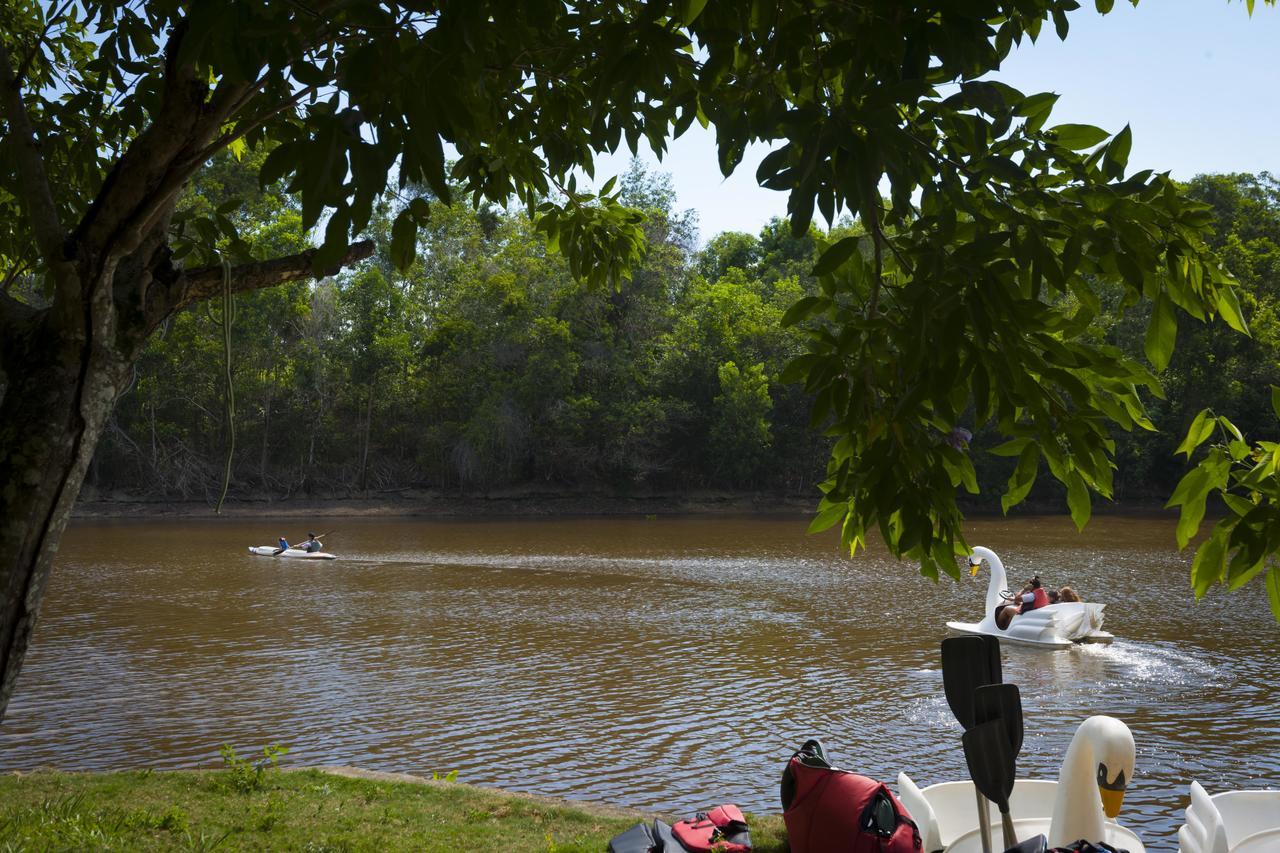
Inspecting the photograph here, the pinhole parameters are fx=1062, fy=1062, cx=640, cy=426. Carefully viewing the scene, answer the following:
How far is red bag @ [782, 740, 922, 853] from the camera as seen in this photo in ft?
15.5

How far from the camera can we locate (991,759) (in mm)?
2900

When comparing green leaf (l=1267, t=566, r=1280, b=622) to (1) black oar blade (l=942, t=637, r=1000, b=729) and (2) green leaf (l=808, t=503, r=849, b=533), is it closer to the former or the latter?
(2) green leaf (l=808, t=503, r=849, b=533)

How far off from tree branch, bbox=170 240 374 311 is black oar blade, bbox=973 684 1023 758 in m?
2.35

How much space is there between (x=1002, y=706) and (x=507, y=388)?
134ft

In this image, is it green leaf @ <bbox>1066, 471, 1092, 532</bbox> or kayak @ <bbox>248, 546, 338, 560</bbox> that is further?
kayak @ <bbox>248, 546, 338, 560</bbox>

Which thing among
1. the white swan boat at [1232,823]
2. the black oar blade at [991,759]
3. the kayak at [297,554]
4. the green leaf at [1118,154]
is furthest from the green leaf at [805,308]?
the kayak at [297,554]

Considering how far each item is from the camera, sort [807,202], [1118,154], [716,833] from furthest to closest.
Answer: [716,833]
[1118,154]
[807,202]

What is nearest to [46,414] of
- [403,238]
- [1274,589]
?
[403,238]

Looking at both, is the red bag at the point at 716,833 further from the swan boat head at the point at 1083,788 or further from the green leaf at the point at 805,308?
the green leaf at the point at 805,308

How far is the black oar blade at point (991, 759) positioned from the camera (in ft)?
9.49

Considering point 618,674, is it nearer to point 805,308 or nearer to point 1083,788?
point 1083,788

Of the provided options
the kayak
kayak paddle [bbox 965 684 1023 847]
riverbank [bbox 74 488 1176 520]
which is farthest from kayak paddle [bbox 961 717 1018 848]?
riverbank [bbox 74 488 1176 520]

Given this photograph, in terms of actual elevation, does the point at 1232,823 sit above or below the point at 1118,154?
below

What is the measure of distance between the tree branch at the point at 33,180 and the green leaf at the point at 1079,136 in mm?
2597
